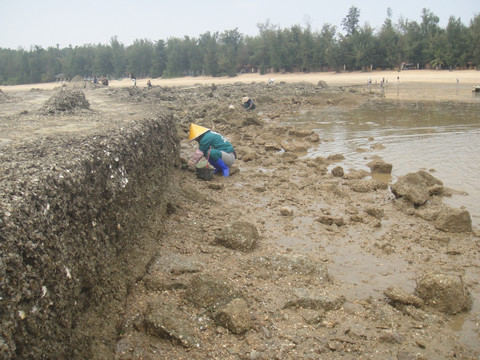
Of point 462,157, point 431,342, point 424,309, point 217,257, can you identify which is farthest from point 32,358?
point 462,157

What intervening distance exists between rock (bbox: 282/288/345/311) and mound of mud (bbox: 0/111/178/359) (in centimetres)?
165

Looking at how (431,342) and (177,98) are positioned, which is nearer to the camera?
(431,342)

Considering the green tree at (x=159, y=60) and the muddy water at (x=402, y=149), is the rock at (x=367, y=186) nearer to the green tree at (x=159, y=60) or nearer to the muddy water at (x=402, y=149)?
the muddy water at (x=402, y=149)

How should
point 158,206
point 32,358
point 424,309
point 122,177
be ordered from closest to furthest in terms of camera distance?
1. point 32,358
2. point 424,309
3. point 122,177
4. point 158,206

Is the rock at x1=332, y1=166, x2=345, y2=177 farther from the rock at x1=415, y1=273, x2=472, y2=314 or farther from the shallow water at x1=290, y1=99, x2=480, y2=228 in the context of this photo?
the rock at x1=415, y1=273, x2=472, y2=314

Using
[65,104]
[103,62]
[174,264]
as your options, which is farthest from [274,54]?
[174,264]

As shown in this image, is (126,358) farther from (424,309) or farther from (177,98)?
(177,98)

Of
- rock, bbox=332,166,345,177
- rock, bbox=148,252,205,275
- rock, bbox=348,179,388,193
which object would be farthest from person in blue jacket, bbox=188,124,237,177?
rock, bbox=148,252,205,275

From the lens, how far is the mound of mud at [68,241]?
7.41ft

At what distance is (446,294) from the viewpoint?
4.09 meters

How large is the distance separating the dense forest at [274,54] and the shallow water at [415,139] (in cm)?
3168

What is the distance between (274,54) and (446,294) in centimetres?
5974

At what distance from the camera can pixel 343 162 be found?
33.9 ft

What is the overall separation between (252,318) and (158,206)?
2582 millimetres
